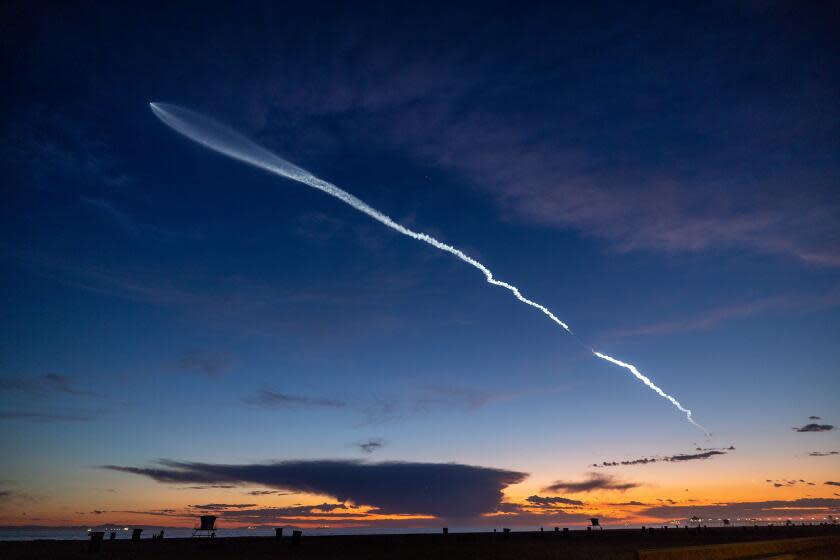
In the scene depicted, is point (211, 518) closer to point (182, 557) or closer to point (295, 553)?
point (295, 553)

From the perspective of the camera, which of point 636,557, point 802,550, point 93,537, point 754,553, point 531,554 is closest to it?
point 636,557

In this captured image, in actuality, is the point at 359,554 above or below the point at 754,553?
below

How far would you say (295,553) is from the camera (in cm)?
3803

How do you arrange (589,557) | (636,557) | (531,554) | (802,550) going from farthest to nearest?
1. (531,554)
2. (589,557)
3. (802,550)
4. (636,557)

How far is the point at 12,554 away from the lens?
32.4 metres

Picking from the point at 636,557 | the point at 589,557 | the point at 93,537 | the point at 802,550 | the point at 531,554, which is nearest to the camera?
the point at 636,557

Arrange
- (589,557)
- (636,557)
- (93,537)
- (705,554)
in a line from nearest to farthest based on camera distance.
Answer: (636,557) < (705,554) < (93,537) < (589,557)

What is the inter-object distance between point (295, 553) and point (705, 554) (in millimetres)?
31253

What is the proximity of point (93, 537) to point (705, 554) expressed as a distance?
108 feet

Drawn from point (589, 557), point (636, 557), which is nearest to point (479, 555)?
point (589, 557)

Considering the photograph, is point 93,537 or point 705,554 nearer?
point 705,554

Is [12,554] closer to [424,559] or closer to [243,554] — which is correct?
[243,554]

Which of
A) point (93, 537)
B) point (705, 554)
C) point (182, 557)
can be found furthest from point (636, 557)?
point (93, 537)

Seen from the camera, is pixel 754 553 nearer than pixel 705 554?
No
